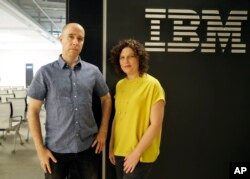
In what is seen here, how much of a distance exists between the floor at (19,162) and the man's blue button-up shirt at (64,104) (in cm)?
206

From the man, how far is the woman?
24cm

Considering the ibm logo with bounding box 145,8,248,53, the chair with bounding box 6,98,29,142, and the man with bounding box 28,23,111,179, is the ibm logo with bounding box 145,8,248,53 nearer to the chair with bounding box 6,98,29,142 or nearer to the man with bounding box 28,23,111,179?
the man with bounding box 28,23,111,179

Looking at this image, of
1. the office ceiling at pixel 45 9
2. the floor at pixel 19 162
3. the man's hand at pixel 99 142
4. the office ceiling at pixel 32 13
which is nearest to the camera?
the man's hand at pixel 99 142

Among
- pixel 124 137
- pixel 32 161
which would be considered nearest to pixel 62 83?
pixel 124 137

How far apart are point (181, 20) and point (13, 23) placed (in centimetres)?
681

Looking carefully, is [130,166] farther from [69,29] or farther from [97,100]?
[69,29]

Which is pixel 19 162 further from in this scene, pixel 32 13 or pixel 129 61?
pixel 32 13

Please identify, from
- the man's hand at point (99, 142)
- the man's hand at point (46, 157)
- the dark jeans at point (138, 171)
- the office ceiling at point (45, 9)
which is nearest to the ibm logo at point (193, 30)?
the man's hand at point (99, 142)

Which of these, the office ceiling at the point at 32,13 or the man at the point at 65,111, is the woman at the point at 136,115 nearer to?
the man at the point at 65,111

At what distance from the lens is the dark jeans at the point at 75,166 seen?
203 centimetres

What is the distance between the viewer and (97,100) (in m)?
2.59

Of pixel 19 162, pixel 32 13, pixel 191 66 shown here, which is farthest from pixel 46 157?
pixel 32 13

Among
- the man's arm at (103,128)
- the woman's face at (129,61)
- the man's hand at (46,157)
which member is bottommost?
the man's hand at (46,157)

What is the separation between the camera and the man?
198 cm
